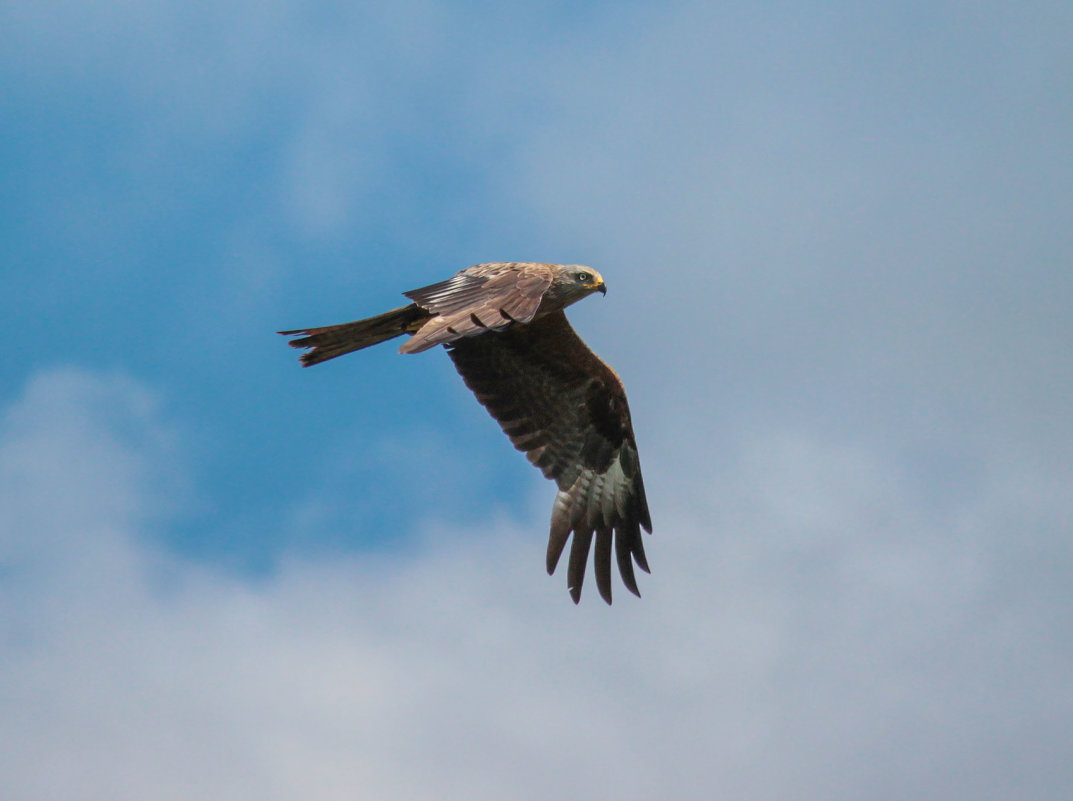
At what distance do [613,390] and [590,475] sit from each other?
3.24ft

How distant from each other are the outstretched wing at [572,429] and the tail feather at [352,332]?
3.85 ft

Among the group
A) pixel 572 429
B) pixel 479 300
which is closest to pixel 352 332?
pixel 479 300

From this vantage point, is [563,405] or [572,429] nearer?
[563,405]

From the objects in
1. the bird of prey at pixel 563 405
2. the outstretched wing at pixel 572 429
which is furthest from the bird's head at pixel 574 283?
the outstretched wing at pixel 572 429

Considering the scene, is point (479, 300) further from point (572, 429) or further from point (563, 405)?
point (572, 429)

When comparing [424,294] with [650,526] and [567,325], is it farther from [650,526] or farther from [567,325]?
[650,526]

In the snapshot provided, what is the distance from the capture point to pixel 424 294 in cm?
1143

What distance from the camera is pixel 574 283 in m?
12.5

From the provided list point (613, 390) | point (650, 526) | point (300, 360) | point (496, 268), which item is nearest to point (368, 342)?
point (300, 360)

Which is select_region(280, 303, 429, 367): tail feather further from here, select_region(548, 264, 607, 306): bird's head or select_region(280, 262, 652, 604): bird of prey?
select_region(548, 264, 607, 306): bird's head

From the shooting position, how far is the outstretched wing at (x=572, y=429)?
1377cm

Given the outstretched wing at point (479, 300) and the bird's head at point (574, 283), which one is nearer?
the outstretched wing at point (479, 300)

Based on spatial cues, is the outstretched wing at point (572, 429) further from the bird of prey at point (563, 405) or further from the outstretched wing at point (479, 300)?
the outstretched wing at point (479, 300)

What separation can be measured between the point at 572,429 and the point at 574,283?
2.34 meters
